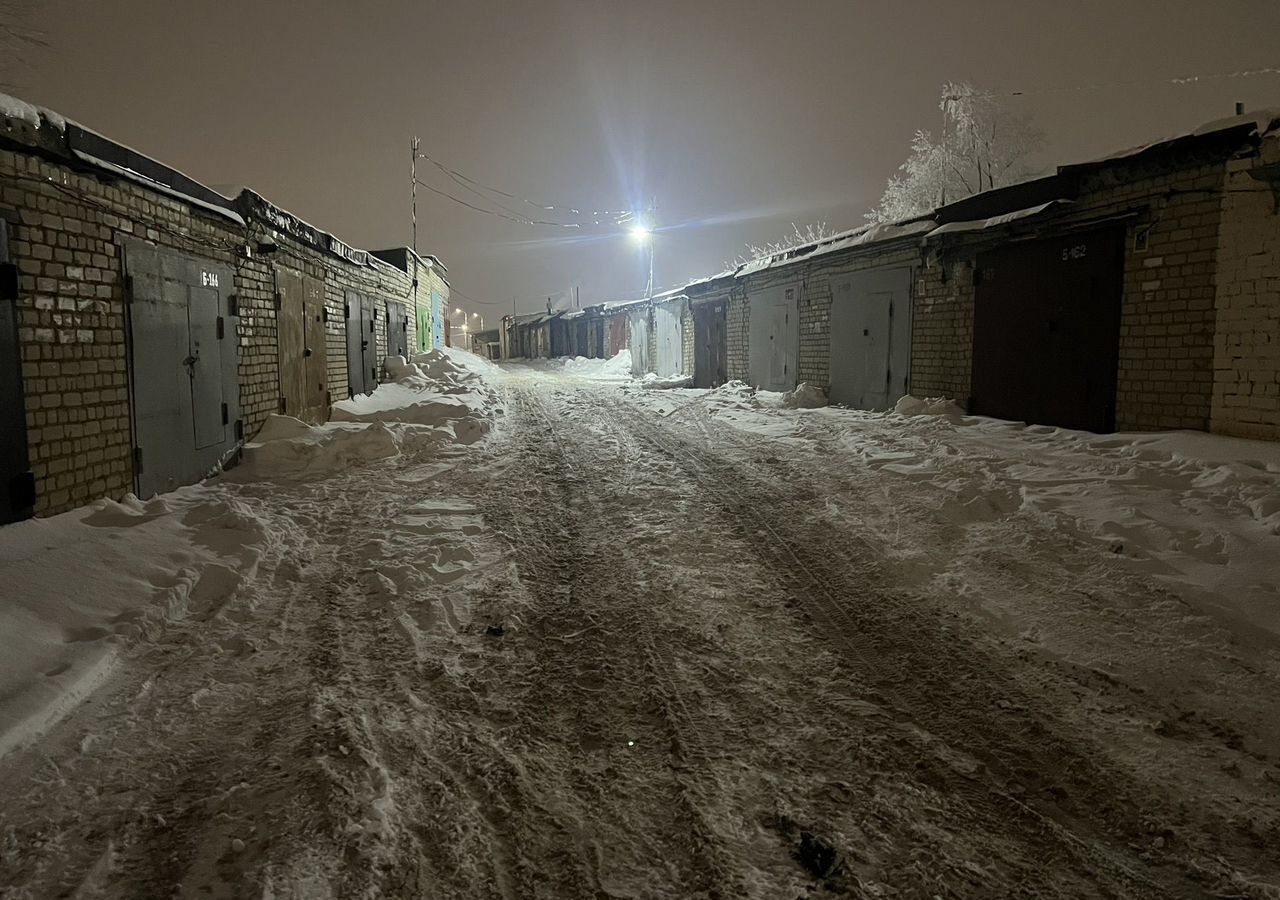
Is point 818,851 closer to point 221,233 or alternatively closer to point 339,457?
point 339,457

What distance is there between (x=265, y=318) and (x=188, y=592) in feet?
20.4

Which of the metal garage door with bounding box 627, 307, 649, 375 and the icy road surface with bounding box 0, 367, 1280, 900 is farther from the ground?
the metal garage door with bounding box 627, 307, 649, 375

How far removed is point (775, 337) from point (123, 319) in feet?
46.1

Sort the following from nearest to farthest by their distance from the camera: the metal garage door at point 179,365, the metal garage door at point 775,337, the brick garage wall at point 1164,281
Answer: the metal garage door at point 179,365
the brick garage wall at point 1164,281
the metal garage door at point 775,337

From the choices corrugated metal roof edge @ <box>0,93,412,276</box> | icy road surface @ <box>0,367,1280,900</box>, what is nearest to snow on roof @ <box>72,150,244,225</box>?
corrugated metal roof edge @ <box>0,93,412,276</box>

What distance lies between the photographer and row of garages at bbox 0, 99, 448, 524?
5031 mm

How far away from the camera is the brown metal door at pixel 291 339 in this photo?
1002 centimetres

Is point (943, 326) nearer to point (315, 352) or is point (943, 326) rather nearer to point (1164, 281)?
point (1164, 281)

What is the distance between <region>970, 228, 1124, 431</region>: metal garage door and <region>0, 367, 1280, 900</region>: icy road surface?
5026 mm

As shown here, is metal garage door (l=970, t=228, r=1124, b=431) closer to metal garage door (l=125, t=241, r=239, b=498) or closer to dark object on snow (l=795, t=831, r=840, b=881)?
dark object on snow (l=795, t=831, r=840, b=881)

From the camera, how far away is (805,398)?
48.4 feet

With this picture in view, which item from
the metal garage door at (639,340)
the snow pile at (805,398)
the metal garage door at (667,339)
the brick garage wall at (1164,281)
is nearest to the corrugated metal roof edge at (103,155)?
the snow pile at (805,398)

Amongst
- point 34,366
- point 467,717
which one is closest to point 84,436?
point 34,366

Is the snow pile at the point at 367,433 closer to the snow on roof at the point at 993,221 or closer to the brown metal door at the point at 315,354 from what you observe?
the brown metal door at the point at 315,354
